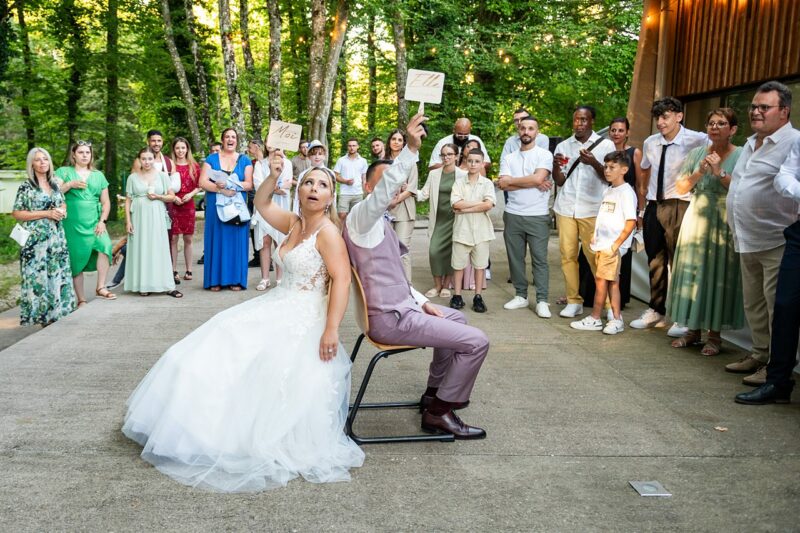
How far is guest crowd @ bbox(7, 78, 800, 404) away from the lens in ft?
18.0

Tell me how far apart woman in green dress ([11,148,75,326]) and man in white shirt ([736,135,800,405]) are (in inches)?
271

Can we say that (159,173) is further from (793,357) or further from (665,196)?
(793,357)

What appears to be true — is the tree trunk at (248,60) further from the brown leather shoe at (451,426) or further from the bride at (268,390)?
the brown leather shoe at (451,426)

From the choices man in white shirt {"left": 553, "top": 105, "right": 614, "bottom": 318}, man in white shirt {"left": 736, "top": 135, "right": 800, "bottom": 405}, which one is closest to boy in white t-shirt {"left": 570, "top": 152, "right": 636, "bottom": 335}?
man in white shirt {"left": 553, "top": 105, "right": 614, "bottom": 318}

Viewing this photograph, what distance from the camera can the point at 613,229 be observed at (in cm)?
735

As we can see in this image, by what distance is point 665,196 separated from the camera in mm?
7336

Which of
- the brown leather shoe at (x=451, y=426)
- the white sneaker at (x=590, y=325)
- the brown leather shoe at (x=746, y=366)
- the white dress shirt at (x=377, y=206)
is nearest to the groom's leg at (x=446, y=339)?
the brown leather shoe at (x=451, y=426)

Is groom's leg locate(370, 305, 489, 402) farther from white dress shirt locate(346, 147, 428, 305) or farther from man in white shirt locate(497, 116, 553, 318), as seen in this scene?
man in white shirt locate(497, 116, 553, 318)

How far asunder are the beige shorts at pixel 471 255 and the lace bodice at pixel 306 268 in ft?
14.5

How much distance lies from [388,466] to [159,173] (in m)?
6.80

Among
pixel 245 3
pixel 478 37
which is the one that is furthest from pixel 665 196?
pixel 478 37

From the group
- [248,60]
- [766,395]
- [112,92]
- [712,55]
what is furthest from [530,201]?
[112,92]

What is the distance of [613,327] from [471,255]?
206 centimetres

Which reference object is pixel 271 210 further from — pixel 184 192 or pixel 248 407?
pixel 184 192
